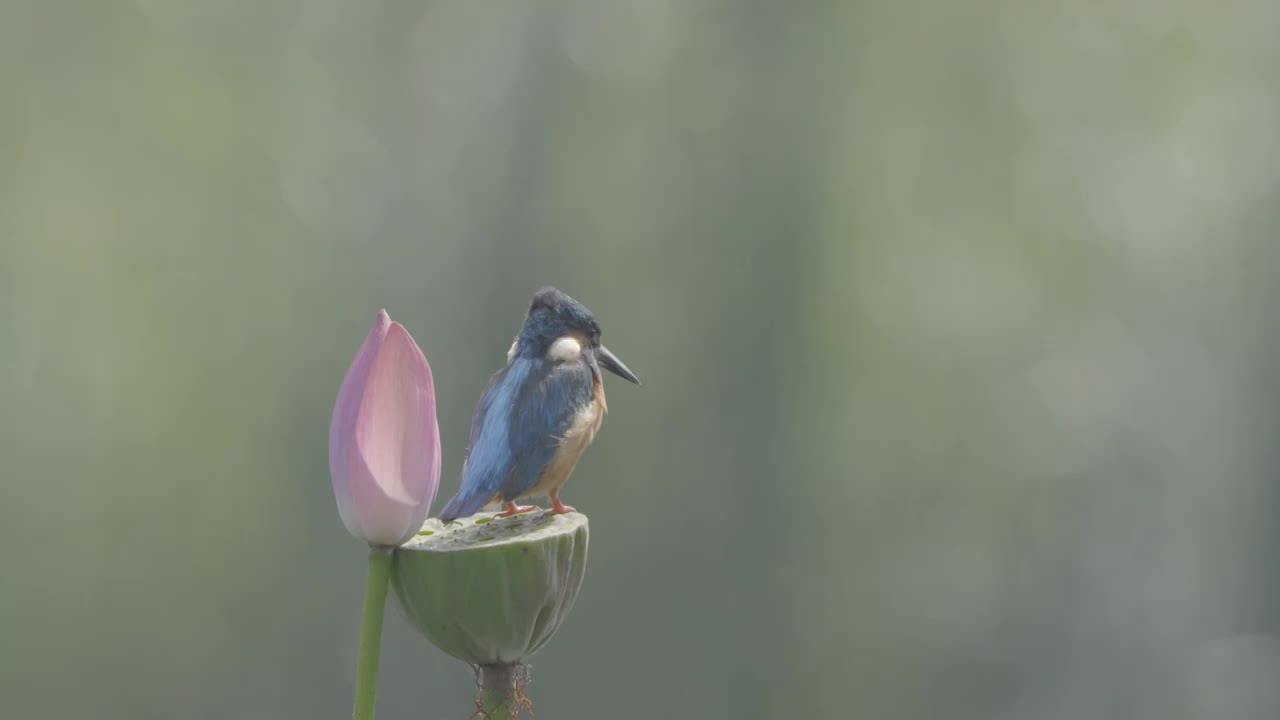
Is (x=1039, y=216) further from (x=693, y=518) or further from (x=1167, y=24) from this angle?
(x=693, y=518)

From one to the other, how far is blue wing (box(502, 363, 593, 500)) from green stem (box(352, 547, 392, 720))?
0.11 metres

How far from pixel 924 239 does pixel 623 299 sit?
0.46 metres

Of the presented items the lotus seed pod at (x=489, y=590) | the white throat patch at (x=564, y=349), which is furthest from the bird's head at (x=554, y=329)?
the lotus seed pod at (x=489, y=590)

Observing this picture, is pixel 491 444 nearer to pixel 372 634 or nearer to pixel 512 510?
pixel 512 510

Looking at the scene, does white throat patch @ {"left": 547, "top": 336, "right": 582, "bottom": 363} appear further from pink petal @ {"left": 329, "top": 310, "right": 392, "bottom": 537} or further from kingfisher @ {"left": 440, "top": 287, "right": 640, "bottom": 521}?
pink petal @ {"left": 329, "top": 310, "right": 392, "bottom": 537}

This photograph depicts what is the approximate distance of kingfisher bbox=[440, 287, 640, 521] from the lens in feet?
1.55

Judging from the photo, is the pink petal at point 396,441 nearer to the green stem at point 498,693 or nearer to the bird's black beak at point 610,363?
the green stem at point 498,693

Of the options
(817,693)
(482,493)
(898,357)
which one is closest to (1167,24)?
(898,357)

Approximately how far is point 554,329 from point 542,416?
5cm

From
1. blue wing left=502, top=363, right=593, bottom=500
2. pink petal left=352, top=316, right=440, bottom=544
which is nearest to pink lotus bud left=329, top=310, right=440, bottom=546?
pink petal left=352, top=316, right=440, bottom=544

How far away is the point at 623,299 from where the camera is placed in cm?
167

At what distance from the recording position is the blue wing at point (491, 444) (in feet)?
1.49

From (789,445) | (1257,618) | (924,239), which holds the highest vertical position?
(924,239)

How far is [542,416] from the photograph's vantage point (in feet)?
1.62
